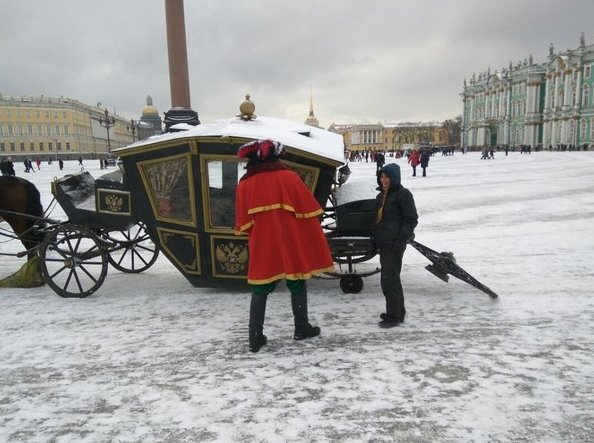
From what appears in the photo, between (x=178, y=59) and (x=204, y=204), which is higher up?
(x=178, y=59)

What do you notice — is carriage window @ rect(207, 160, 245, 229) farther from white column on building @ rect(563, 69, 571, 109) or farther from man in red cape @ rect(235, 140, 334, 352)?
white column on building @ rect(563, 69, 571, 109)

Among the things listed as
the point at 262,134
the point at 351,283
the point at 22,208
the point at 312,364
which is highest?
the point at 262,134

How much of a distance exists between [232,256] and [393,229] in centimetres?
180

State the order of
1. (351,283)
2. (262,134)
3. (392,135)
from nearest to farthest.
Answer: (262,134) < (351,283) < (392,135)

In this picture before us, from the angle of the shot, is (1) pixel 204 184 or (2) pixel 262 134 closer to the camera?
(2) pixel 262 134

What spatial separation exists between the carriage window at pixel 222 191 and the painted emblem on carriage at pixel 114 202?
1117 millimetres

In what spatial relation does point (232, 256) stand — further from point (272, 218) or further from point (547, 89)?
point (547, 89)

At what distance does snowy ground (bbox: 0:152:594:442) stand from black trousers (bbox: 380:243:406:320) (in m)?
0.24

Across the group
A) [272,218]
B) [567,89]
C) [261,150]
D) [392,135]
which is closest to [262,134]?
[261,150]

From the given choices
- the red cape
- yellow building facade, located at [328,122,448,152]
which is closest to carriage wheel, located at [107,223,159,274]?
the red cape

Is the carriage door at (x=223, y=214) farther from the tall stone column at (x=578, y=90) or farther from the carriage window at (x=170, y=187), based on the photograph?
the tall stone column at (x=578, y=90)

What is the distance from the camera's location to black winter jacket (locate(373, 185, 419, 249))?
13.5 feet

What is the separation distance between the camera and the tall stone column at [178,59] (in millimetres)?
13727

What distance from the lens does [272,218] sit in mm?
3607
